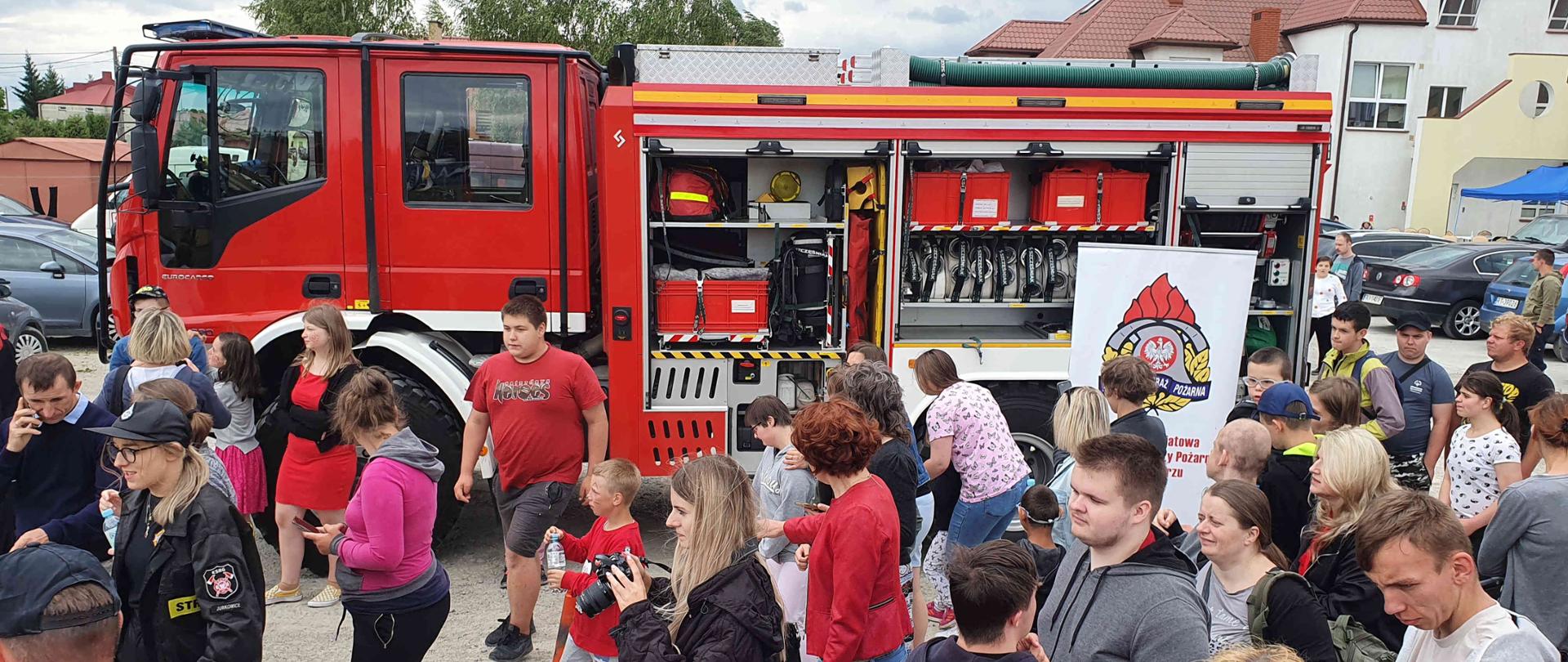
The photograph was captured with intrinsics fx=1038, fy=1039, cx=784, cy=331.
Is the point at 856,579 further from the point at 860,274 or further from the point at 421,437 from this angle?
the point at 421,437

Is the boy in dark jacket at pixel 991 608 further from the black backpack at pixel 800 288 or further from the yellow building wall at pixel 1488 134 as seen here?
the yellow building wall at pixel 1488 134

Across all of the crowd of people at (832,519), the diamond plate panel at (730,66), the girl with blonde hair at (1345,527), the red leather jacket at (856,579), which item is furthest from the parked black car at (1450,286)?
the red leather jacket at (856,579)

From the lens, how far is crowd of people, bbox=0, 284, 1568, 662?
253cm

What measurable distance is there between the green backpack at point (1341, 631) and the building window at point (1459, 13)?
34.5m

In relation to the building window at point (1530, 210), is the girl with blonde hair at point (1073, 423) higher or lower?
lower

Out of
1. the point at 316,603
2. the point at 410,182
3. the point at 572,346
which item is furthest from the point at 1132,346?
the point at 316,603

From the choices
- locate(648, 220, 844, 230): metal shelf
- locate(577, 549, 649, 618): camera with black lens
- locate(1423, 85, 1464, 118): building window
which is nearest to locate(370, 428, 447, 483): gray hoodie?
locate(577, 549, 649, 618): camera with black lens

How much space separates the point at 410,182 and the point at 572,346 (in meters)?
1.36

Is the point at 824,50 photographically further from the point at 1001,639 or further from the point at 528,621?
the point at 1001,639

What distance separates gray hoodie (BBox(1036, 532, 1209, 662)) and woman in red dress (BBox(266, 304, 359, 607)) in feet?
12.6

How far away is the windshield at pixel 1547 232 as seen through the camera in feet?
64.8

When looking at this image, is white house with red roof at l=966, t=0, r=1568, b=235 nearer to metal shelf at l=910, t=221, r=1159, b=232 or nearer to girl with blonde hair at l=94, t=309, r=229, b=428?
metal shelf at l=910, t=221, r=1159, b=232

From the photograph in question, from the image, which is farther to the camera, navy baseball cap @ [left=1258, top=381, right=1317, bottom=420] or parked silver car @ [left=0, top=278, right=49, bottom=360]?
parked silver car @ [left=0, top=278, right=49, bottom=360]

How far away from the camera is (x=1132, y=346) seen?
6.11m
